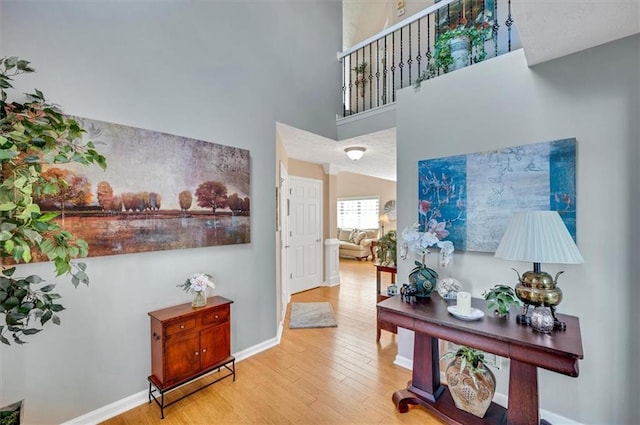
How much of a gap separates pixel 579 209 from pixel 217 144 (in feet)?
9.36

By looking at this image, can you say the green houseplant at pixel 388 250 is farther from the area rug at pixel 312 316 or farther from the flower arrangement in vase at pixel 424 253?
the area rug at pixel 312 316

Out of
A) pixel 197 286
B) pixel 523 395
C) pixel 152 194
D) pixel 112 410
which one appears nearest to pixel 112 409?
pixel 112 410

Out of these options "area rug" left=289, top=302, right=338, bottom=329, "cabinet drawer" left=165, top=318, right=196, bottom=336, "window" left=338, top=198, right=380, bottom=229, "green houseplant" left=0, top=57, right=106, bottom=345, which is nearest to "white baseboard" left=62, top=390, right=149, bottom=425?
Answer: "cabinet drawer" left=165, top=318, right=196, bottom=336

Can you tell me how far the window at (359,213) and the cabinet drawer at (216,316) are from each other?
736 cm

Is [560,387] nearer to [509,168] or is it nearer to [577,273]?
[577,273]

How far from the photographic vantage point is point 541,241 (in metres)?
1.50

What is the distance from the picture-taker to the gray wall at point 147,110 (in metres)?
1.77

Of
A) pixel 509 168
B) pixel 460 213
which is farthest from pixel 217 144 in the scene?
pixel 509 168

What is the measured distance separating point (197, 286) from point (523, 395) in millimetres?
2343

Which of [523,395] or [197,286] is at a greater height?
[197,286]

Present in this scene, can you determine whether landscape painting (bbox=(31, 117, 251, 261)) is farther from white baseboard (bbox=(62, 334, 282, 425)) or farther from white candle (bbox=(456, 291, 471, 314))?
white candle (bbox=(456, 291, 471, 314))

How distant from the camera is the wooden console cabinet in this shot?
81.7 inches

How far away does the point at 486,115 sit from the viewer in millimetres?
2195

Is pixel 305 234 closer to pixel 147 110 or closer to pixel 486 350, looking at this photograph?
pixel 147 110
